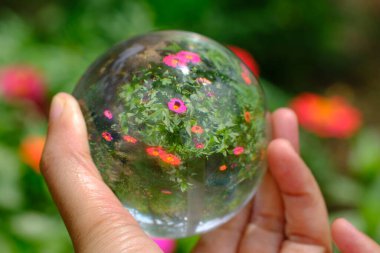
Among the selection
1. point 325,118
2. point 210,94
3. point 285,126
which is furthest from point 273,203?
point 325,118

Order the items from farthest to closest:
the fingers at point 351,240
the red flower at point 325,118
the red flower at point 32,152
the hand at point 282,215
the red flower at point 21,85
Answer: the red flower at point 325,118 → the red flower at point 21,85 → the red flower at point 32,152 → the hand at point 282,215 → the fingers at point 351,240

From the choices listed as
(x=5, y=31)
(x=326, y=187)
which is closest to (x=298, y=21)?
(x=326, y=187)

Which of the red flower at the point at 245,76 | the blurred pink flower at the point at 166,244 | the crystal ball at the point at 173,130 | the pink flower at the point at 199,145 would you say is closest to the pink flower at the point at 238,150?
the crystal ball at the point at 173,130

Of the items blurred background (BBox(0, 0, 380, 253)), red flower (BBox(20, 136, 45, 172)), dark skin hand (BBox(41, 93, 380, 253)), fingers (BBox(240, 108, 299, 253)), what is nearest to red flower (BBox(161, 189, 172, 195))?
dark skin hand (BBox(41, 93, 380, 253))

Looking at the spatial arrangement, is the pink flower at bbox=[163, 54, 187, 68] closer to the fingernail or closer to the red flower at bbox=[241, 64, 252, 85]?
the red flower at bbox=[241, 64, 252, 85]

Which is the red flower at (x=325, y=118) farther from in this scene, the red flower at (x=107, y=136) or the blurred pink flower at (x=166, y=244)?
the red flower at (x=107, y=136)

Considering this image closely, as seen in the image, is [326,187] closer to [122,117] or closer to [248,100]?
[248,100]
